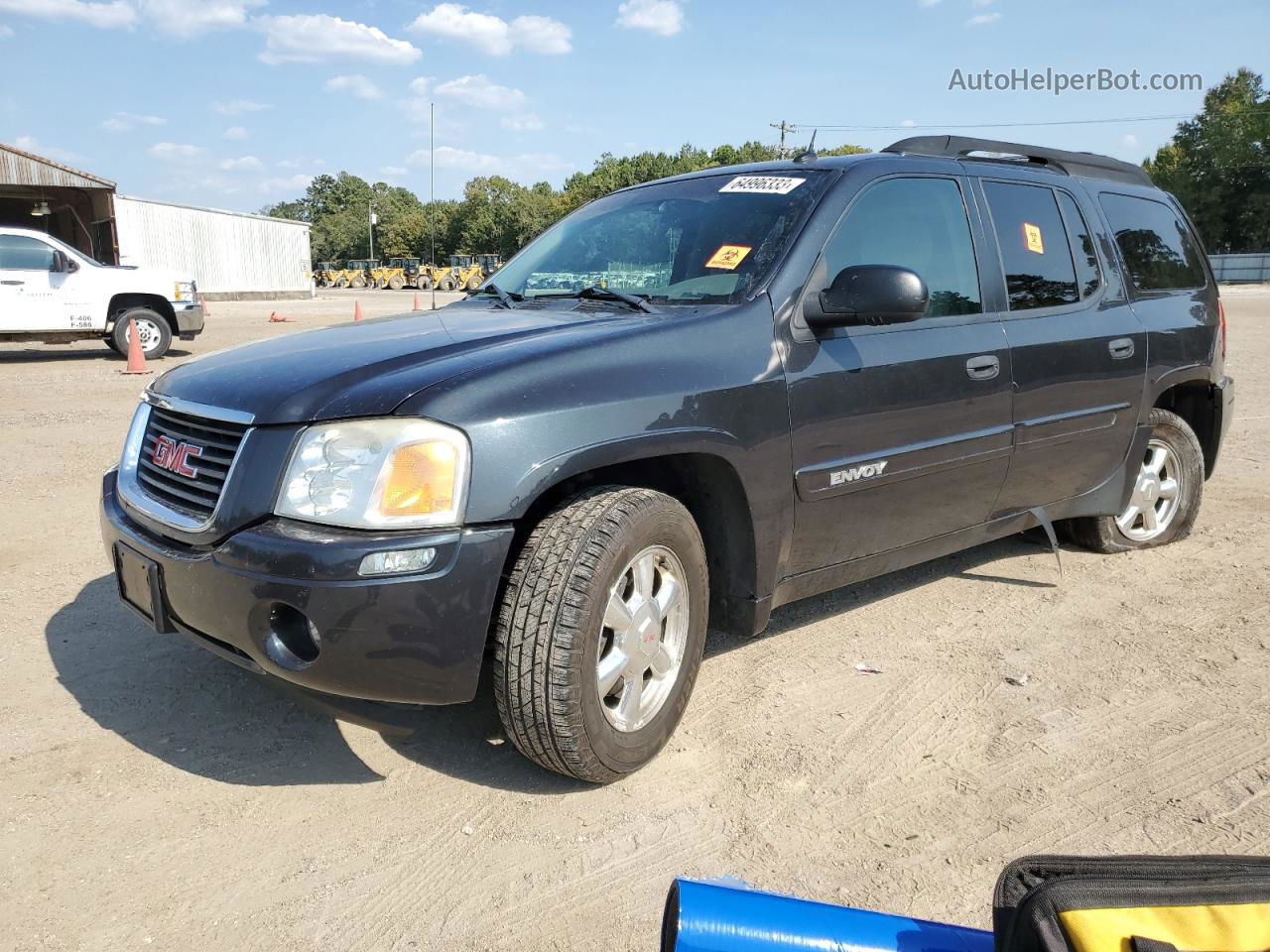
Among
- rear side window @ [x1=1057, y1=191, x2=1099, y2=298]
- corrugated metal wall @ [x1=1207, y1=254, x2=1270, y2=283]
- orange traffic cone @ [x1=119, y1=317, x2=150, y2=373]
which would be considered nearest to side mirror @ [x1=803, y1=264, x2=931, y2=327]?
rear side window @ [x1=1057, y1=191, x2=1099, y2=298]

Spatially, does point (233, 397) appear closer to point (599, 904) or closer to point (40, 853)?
point (40, 853)

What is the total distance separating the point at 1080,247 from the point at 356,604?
3.48 metres

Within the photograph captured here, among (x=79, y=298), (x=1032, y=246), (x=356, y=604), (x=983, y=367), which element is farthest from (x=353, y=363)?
(x=79, y=298)

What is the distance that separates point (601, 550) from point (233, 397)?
3.45 ft

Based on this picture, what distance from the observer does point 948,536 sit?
3.66m

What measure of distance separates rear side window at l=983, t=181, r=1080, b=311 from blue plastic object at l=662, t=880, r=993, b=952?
115 inches

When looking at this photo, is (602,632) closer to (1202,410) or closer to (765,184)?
(765,184)

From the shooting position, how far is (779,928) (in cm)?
129

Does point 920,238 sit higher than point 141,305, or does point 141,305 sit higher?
point 920,238

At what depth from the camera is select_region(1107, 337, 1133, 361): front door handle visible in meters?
4.12

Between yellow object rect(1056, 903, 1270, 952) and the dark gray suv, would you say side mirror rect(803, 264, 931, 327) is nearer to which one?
the dark gray suv

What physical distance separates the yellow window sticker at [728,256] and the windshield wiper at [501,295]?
77cm

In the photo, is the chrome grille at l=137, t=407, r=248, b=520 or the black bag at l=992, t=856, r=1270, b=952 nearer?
the black bag at l=992, t=856, r=1270, b=952

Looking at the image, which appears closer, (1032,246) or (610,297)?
(610,297)
